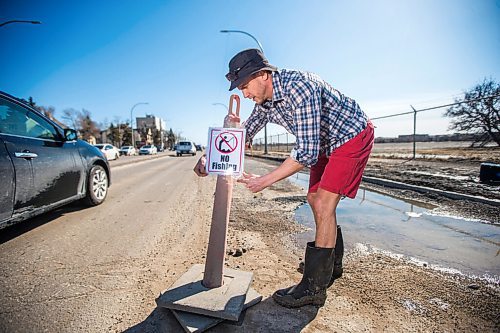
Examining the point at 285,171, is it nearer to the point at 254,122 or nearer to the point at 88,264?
the point at 254,122

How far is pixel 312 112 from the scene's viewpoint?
5.44 feet

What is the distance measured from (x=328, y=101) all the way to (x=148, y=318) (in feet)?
5.87

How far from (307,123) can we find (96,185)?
393 cm

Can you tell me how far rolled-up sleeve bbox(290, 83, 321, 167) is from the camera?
165 centimetres

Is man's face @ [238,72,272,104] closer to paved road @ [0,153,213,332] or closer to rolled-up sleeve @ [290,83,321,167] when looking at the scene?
rolled-up sleeve @ [290,83,321,167]

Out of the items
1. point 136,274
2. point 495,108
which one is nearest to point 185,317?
point 136,274

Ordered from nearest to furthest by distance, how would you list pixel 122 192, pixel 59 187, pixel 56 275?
pixel 56 275, pixel 59 187, pixel 122 192

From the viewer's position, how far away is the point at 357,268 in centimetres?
227

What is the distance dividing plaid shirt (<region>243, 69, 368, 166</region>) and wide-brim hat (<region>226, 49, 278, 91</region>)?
0.41 ft

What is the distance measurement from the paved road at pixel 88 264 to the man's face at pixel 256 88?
1.55 m

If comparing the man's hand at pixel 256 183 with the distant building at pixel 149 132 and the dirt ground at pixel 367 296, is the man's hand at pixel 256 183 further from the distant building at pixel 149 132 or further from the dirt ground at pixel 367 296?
the distant building at pixel 149 132

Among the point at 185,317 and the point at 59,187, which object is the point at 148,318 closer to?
the point at 185,317

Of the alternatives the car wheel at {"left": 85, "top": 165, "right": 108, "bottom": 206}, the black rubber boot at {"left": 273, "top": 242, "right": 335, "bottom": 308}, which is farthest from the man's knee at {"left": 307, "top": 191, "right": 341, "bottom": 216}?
the car wheel at {"left": 85, "top": 165, "right": 108, "bottom": 206}

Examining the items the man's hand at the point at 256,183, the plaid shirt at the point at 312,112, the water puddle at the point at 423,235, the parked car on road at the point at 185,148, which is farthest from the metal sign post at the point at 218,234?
the parked car on road at the point at 185,148
